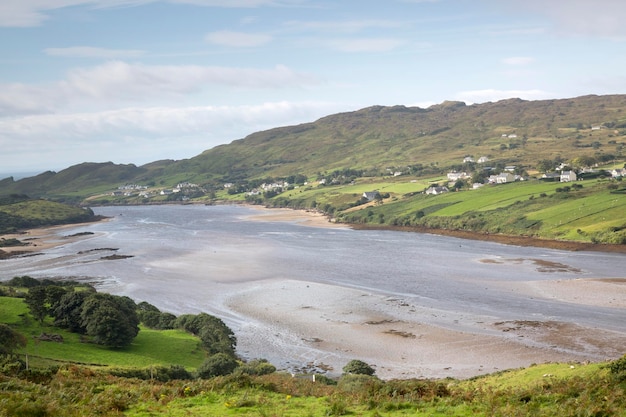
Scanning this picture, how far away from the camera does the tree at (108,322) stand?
44312mm

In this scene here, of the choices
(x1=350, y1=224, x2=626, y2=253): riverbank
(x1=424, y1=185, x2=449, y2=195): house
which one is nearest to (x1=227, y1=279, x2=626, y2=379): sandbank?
(x1=350, y1=224, x2=626, y2=253): riverbank

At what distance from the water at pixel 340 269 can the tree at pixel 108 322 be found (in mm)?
11304

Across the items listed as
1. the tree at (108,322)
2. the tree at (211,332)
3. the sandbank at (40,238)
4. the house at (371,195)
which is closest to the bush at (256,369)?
the tree at (211,332)

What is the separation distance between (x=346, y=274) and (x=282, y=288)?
12.0 meters

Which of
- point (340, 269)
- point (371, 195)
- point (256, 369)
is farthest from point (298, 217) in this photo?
point (256, 369)

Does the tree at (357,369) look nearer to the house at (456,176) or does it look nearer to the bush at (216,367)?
the bush at (216,367)

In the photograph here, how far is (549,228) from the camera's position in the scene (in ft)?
351

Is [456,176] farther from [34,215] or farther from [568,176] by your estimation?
[34,215]

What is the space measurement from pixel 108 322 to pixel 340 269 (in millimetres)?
46734

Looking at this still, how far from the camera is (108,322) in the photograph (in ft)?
147

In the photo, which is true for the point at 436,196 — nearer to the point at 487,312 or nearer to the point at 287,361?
the point at 487,312

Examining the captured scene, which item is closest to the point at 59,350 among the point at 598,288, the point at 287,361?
the point at 287,361

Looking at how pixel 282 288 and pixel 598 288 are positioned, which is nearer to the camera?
pixel 598 288

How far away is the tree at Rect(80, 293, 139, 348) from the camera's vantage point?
4431cm
